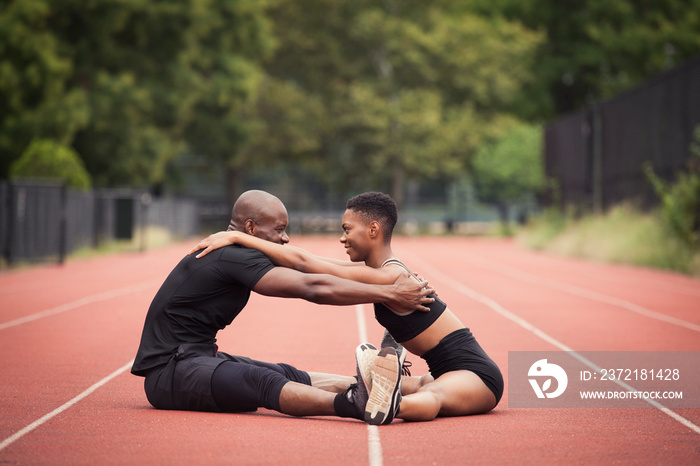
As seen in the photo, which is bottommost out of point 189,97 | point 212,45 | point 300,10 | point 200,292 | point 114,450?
point 114,450

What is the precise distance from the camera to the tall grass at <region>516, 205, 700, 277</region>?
26.2 metres

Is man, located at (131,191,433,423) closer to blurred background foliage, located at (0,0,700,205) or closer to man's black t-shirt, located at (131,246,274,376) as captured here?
man's black t-shirt, located at (131,246,274,376)

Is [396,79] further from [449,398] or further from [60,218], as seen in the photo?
[449,398]

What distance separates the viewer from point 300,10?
2613 inches

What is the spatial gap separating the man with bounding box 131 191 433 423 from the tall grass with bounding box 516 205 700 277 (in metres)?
18.7

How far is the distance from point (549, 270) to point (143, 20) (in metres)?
23.5

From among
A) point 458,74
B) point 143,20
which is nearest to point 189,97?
point 143,20

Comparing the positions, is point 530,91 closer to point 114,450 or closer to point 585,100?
point 585,100

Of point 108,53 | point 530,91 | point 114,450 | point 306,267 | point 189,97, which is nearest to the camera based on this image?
point 114,450

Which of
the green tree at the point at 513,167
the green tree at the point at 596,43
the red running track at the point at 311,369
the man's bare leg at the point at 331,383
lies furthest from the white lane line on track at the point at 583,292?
the green tree at the point at 596,43

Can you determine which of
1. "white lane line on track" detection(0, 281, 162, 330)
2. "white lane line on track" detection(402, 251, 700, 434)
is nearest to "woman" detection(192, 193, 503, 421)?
"white lane line on track" detection(402, 251, 700, 434)

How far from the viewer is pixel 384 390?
21.5 feet

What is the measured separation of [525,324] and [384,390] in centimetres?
767

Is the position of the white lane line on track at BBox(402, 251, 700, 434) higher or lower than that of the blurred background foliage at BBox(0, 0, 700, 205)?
lower
